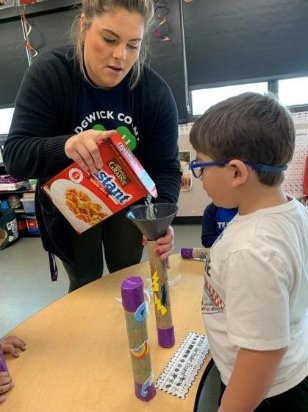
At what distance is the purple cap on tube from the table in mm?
212

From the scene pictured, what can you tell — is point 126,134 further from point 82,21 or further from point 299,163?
point 299,163

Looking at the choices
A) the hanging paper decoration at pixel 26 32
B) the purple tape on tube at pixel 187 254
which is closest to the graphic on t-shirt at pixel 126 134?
the purple tape on tube at pixel 187 254

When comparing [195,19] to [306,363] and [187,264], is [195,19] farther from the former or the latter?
[306,363]

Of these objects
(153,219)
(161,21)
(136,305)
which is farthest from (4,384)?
(161,21)

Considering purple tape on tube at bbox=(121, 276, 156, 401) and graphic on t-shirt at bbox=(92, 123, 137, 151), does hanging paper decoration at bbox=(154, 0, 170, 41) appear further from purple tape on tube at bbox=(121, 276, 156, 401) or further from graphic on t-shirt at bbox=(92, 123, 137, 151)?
purple tape on tube at bbox=(121, 276, 156, 401)

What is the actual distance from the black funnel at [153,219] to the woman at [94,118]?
0.12ft

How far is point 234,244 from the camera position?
599mm

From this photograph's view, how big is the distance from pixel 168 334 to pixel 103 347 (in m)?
0.16

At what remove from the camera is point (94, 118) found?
1125mm

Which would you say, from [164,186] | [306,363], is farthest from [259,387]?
[164,186]

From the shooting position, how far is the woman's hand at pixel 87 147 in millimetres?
800

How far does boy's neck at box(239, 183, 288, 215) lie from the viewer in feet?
2.07

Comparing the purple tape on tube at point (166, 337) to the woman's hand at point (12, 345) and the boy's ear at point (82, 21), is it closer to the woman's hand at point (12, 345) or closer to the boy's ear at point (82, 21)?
the woman's hand at point (12, 345)

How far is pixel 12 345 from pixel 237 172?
0.66 meters
